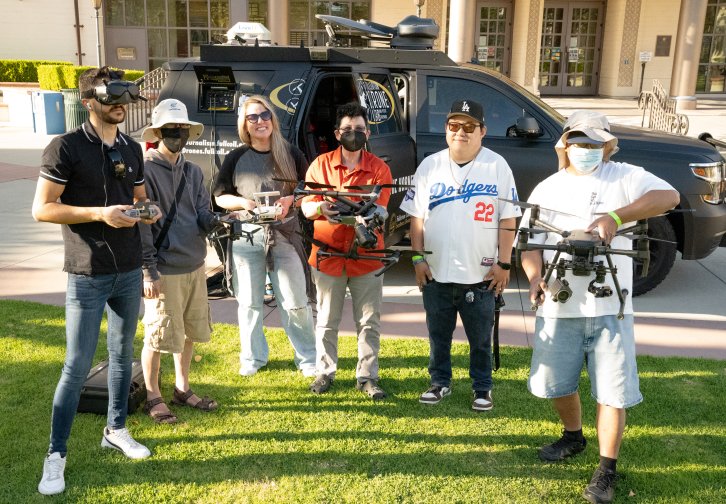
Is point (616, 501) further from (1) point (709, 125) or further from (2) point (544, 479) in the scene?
(1) point (709, 125)

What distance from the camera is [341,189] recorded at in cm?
402

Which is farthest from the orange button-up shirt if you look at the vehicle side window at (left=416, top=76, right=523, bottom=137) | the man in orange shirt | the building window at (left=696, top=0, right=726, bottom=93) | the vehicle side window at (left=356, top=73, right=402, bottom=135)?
the building window at (left=696, top=0, right=726, bottom=93)

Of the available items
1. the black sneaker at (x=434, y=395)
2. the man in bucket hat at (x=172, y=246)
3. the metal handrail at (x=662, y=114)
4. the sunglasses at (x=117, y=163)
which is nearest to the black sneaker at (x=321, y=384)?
the black sneaker at (x=434, y=395)

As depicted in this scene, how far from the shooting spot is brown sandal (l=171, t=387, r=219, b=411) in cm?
414

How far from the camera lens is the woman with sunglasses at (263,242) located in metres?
4.30

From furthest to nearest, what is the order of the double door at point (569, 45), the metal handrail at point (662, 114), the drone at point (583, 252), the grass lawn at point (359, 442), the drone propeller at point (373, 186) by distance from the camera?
the double door at point (569, 45)
the metal handrail at point (662, 114)
the drone propeller at point (373, 186)
the grass lawn at point (359, 442)
the drone at point (583, 252)

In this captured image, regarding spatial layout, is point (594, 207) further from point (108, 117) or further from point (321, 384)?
point (108, 117)

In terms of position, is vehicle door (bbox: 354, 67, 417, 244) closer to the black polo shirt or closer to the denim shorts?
the denim shorts

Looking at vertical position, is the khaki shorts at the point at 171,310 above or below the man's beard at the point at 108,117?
below

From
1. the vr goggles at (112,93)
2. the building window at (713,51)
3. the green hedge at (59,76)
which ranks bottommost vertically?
the vr goggles at (112,93)

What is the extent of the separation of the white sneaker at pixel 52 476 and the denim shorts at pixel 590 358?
91.8 inches

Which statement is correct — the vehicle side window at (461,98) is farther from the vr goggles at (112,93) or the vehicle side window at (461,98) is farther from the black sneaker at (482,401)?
the vr goggles at (112,93)

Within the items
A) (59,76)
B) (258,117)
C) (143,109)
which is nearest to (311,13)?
(143,109)

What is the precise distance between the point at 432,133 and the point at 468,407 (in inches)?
118
